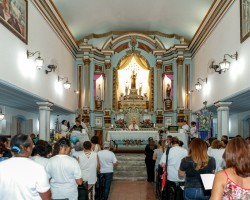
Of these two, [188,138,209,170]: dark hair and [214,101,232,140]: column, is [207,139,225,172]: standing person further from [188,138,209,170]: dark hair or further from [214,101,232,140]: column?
[214,101,232,140]: column

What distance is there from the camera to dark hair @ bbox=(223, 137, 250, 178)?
3.17 m

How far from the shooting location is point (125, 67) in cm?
2297

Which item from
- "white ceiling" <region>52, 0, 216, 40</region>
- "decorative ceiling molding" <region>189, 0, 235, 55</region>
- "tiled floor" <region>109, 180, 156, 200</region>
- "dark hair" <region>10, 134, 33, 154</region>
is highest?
"white ceiling" <region>52, 0, 216, 40</region>

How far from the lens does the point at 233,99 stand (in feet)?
43.0

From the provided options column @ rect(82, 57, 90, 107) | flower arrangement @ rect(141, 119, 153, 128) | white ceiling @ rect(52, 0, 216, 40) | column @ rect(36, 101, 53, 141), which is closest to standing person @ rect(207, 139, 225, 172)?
column @ rect(36, 101, 53, 141)

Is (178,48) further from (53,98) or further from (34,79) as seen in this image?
(34,79)

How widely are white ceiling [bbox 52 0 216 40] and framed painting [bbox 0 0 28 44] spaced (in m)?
5.15

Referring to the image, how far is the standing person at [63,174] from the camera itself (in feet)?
17.5

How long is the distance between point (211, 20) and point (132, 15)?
5472 mm

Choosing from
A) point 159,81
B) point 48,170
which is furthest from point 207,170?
point 159,81

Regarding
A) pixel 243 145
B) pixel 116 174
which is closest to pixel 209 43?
pixel 116 174

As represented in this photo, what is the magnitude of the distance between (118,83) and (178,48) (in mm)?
4393

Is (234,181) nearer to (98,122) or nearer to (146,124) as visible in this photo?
(146,124)

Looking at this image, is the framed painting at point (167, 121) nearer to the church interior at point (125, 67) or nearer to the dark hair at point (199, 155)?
the church interior at point (125, 67)
